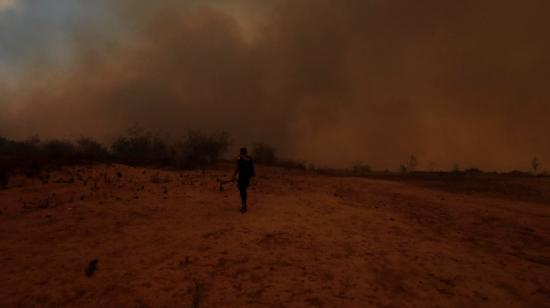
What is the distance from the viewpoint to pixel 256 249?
909cm

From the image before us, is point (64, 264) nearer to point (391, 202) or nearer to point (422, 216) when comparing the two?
point (422, 216)

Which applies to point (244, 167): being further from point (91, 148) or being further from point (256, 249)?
point (91, 148)

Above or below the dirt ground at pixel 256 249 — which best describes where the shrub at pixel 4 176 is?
above

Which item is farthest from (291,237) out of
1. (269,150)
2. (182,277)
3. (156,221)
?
(269,150)

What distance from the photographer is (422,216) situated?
1416 cm

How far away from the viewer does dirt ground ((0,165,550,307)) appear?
6.91 metres

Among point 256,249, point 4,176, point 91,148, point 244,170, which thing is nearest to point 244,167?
point 244,170

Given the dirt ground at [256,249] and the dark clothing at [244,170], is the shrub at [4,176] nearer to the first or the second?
the dirt ground at [256,249]

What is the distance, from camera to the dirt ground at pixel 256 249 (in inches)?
272

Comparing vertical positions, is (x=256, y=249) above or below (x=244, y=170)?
below

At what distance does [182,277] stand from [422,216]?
32.9 feet

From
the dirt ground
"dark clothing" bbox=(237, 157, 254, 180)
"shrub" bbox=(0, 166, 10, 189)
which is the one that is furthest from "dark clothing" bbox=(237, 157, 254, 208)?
"shrub" bbox=(0, 166, 10, 189)

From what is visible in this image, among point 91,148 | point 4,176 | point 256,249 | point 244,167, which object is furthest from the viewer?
point 91,148

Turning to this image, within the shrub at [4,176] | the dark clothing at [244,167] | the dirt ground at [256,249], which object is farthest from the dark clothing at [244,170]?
the shrub at [4,176]
